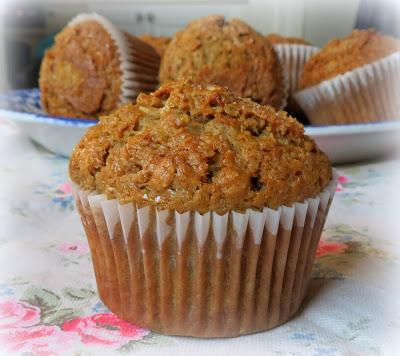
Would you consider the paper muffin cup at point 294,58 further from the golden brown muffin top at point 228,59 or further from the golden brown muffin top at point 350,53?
the golden brown muffin top at point 228,59

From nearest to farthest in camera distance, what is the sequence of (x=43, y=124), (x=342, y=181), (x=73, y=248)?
(x=73, y=248), (x=342, y=181), (x=43, y=124)

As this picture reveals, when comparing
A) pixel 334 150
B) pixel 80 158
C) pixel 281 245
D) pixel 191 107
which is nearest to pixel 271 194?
pixel 281 245

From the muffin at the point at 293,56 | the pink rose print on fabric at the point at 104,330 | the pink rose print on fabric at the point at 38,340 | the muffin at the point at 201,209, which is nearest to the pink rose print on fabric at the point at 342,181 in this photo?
the muffin at the point at 293,56

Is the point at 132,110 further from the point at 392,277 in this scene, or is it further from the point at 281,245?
the point at 392,277

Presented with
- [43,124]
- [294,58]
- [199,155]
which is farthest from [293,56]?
[199,155]

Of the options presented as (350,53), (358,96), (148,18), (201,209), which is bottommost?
(148,18)

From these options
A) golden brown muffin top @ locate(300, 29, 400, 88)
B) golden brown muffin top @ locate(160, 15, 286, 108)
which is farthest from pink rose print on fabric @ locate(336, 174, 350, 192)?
golden brown muffin top @ locate(300, 29, 400, 88)

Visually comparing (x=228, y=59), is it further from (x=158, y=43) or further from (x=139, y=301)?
(x=139, y=301)
